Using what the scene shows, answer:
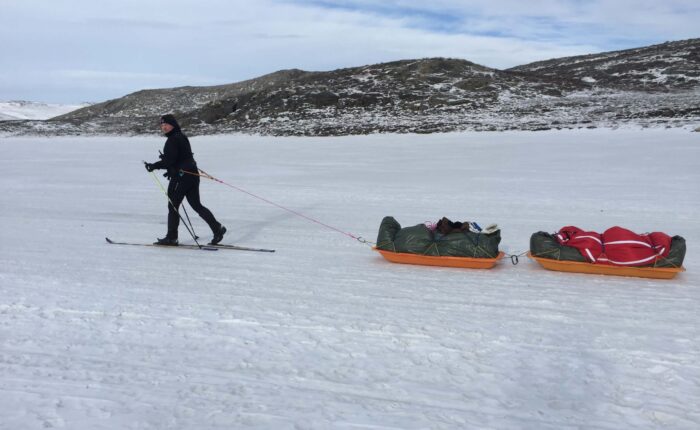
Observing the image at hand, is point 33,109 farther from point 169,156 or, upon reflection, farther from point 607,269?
point 607,269

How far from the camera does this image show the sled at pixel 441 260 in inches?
250

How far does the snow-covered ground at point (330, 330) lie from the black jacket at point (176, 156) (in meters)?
1.10

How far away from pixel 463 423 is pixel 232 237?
5.95 meters

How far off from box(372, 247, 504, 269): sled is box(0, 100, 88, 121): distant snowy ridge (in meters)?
98.2

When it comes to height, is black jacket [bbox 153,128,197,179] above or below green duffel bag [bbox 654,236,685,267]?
above

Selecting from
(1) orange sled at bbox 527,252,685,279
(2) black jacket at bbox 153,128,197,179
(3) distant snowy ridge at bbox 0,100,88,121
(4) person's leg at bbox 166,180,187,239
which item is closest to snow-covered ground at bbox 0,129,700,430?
(1) orange sled at bbox 527,252,685,279

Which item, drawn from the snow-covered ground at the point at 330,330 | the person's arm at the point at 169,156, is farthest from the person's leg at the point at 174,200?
the snow-covered ground at the point at 330,330

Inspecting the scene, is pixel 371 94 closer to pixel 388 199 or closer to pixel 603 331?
pixel 388 199

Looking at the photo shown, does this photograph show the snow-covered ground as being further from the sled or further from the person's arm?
the person's arm

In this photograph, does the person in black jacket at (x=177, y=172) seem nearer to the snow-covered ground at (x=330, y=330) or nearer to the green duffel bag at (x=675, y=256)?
the snow-covered ground at (x=330, y=330)

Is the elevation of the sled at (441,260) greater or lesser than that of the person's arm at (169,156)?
lesser

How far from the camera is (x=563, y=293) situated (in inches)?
219

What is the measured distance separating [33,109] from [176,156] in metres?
108

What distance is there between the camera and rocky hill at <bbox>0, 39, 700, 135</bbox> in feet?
103
